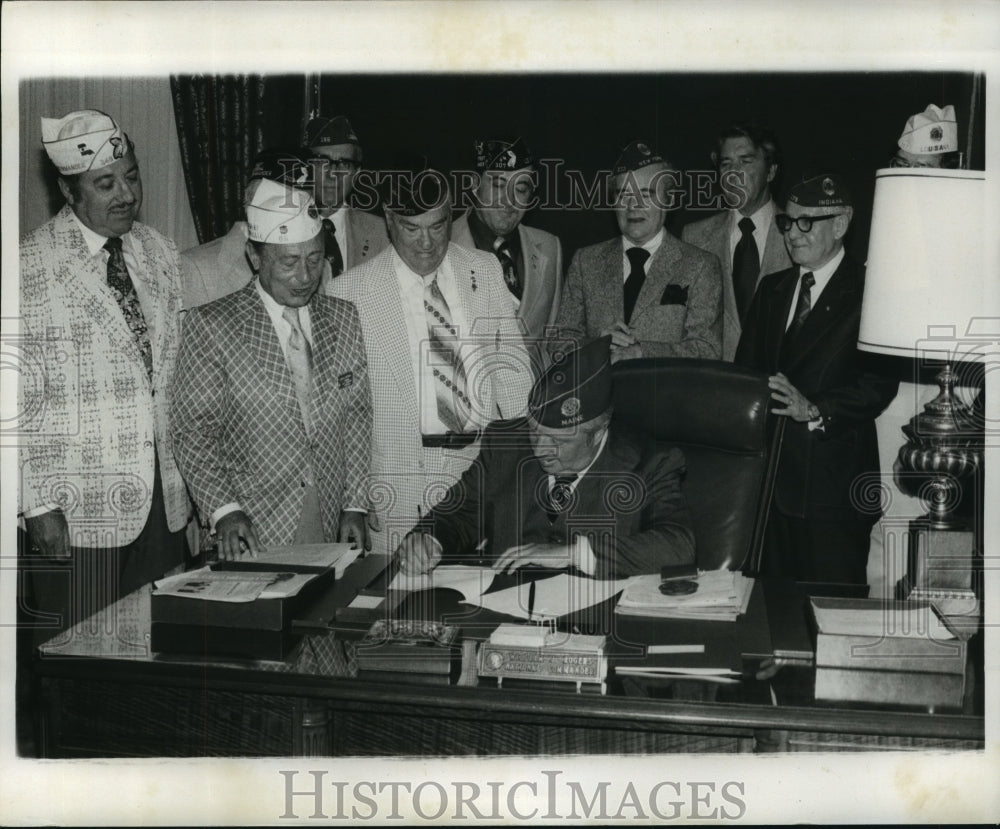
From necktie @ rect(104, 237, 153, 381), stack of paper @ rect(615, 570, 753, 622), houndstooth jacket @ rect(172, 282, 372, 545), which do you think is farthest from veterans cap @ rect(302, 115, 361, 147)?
stack of paper @ rect(615, 570, 753, 622)

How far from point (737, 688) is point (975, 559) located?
1205 mm

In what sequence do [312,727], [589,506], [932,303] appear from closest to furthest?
1. [312,727]
2. [932,303]
3. [589,506]

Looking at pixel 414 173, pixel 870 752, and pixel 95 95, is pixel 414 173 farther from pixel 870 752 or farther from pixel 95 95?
pixel 870 752

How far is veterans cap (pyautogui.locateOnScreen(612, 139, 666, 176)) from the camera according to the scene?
312 cm

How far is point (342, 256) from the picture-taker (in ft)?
10.7

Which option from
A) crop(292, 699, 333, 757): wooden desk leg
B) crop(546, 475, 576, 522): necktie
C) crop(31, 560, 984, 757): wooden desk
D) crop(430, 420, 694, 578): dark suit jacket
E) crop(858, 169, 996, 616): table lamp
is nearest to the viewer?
crop(31, 560, 984, 757): wooden desk

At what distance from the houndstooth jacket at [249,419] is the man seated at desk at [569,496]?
0.45m

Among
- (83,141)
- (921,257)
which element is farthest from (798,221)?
(83,141)

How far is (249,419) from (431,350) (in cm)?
56

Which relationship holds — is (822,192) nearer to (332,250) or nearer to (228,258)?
(332,250)

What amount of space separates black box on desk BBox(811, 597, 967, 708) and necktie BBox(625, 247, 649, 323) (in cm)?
133

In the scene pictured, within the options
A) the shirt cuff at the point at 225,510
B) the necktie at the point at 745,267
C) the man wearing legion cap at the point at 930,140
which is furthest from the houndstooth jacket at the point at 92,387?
the man wearing legion cap at the point at 930,140

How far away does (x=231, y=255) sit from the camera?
324cm

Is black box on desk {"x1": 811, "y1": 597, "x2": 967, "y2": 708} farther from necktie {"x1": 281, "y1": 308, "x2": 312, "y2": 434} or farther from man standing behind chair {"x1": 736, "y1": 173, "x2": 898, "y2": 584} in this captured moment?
necktie {"x1": 281, "y1": 308, "x2": 312, "y2": 434}
